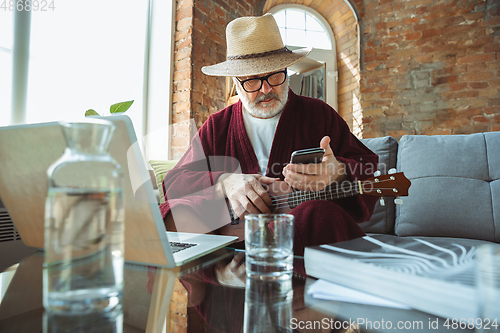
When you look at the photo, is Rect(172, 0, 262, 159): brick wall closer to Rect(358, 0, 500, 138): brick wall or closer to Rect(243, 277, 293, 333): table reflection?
Rect(358, 0, 500, 138): brick wall

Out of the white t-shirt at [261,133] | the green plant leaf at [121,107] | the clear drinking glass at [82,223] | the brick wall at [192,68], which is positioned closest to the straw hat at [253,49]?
the white t-shirt at [261,133]

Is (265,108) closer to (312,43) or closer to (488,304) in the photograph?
(488,304)

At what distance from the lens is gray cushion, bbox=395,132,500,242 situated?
53.6 inches

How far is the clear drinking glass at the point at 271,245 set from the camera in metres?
0.43

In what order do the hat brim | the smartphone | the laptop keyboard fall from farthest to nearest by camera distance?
the hat brim
the smartphone
the laptop keyboard

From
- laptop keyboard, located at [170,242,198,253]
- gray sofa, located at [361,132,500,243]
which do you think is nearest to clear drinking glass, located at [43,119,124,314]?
laptop keyboard, located at [170,242,198,253]

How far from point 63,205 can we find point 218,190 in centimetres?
88

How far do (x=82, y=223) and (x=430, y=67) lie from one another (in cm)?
380

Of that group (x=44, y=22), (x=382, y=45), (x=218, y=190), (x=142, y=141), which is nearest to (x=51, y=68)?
(x=44, y=22)

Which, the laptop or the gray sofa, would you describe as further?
the gray sofa

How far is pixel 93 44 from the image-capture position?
83.0 inches

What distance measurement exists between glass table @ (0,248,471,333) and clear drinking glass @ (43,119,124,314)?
26mm

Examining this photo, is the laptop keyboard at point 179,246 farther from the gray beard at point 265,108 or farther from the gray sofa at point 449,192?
the gray sofa at point 449,192

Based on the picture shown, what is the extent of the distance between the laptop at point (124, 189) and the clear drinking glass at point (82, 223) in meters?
0.08
